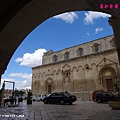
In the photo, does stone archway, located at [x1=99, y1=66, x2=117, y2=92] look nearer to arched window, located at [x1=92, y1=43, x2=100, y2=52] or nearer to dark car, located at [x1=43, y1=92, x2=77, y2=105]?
arched window, located at [x1=92, y1=43, x2=100, y2=52]

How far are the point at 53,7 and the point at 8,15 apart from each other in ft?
3.33

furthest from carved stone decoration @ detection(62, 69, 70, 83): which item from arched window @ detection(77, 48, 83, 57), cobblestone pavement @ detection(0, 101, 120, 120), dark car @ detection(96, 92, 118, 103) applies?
cobblestone pavement @ detection(0, 101, 120, 120)

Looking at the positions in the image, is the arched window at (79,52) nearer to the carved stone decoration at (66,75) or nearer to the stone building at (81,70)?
the stone building at (81,70)

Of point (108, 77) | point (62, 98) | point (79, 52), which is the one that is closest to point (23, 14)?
point (62, 98)

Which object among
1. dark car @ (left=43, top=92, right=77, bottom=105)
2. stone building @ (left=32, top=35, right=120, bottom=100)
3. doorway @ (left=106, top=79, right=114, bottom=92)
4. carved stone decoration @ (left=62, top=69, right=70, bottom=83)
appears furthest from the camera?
carved stone decoration @ (left=62, top=69, right=70, bottom=83)

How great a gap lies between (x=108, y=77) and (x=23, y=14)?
24.6 m

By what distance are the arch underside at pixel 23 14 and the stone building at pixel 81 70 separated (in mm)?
23295

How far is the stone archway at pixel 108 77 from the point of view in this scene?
78.7ft

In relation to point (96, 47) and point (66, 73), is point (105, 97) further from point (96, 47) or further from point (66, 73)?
point (96, 47)

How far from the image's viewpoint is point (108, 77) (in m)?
24.6

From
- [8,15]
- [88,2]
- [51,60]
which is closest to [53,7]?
[88,2]

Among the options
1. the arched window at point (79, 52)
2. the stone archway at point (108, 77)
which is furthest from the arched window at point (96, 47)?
the stone archway at point (108, 77)

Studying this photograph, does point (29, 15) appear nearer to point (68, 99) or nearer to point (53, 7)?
point (53, 7)

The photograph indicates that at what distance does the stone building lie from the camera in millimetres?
24922
